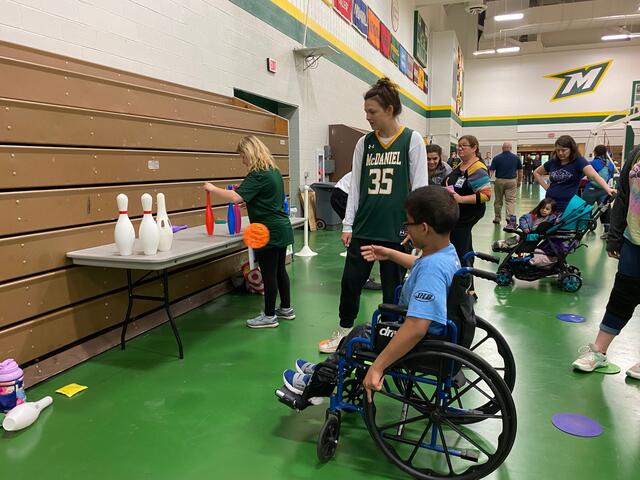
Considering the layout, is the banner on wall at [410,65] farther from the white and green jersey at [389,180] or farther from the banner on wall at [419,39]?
the white and green jersey at [389,180]

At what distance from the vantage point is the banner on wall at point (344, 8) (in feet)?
26.8

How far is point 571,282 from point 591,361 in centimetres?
184

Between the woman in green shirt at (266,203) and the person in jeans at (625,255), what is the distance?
1988 millimetres

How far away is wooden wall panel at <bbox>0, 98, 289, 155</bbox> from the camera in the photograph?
2.31 m

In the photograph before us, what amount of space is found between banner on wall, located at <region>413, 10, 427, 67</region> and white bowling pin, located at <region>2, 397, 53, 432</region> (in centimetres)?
1520

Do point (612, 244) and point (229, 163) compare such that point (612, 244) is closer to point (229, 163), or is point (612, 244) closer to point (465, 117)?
point (229, 163)

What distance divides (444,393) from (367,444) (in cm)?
47

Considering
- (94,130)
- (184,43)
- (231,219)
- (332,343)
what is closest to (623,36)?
(184,43)

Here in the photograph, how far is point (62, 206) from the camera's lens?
2555mm

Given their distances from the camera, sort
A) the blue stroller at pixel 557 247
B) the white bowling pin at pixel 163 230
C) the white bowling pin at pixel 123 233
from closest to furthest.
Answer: the white bowling pin at pixel 123 233 < the white bowling pin at pixel 163 230 < the blue stroller at pixel 557 247

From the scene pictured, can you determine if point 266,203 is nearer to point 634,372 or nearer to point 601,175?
point 634,372

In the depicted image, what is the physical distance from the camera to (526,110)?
20.5 m

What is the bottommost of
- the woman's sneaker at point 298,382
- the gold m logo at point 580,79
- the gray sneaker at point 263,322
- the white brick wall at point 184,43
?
the gray sneaker at point 263,322

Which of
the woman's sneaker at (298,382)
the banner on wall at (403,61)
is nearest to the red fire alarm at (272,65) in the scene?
the woman's sneaker at (298,382)
